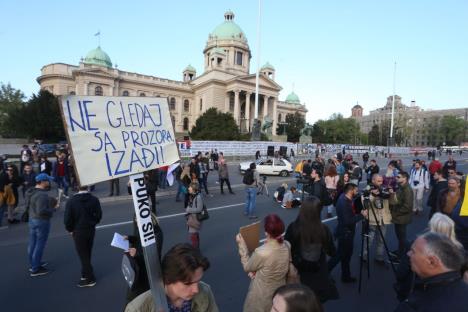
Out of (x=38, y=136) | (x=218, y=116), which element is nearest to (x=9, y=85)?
(x=38, y=136)

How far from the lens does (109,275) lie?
5051 mm

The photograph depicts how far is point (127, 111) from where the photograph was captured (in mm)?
2318

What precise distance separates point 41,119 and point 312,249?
1626 inches

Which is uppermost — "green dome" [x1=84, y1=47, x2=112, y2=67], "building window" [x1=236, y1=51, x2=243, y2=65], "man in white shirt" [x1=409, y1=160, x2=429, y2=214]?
"building window" [x1=236, y1=51, x2=243, y2=65]

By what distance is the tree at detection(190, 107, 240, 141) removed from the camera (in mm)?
40531

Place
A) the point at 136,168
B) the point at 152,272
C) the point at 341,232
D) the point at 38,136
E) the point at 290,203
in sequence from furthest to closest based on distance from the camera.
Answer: the point at 38,136 < the point at 290,203 < the point at 341,232 < the point at 136,168 < the point at 152,272

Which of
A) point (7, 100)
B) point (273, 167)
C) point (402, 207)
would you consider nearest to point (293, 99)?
point (7, 100)

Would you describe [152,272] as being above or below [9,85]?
below

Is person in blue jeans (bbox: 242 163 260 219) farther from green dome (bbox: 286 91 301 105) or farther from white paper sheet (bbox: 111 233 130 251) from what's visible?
green dome (bbox: 286 91 301 105)

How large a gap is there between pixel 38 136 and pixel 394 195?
41.4 m

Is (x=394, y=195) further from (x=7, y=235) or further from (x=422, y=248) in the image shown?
(x=7, y=235)

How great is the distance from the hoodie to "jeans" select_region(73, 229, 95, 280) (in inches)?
3.2

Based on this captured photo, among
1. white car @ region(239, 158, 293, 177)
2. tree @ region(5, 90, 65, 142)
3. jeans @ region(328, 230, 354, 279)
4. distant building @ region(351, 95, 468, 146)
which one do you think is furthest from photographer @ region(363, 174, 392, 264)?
distant building @ region(351, 95, 468, 146)

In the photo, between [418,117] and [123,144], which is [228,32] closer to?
[123,144]
